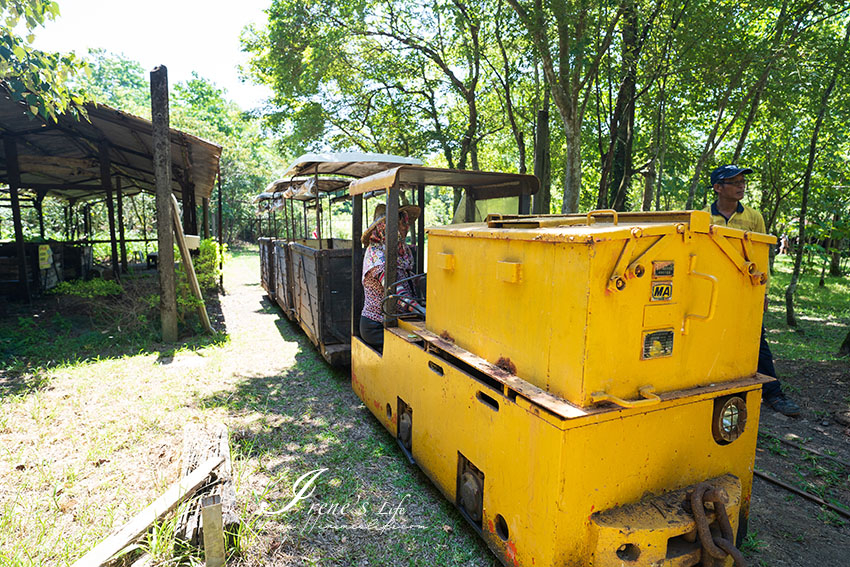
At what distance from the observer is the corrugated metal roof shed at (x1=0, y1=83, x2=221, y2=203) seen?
8.06 meters

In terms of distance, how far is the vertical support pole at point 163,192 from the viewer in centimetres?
696

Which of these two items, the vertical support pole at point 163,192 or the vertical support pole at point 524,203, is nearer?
the vertical support pole at point 524,203

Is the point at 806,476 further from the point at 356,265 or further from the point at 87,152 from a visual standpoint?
the point at 87,152

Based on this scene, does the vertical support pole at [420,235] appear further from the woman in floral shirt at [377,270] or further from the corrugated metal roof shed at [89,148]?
the corrugated metal roof shed at [89,148]

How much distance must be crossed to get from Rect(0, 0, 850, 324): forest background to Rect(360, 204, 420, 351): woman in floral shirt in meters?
2.92

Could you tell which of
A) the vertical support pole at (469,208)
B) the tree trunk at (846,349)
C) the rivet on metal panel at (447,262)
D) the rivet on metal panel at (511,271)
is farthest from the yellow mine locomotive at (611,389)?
the tree trunk at (846,349)

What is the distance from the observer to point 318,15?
12.0 metres

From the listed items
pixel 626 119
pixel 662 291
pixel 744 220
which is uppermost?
pixel 626 119

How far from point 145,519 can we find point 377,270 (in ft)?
8.29

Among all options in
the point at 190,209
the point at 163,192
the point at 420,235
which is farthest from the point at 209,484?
the point at 190,209

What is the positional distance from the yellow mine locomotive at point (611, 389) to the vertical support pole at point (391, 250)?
3.69 ft

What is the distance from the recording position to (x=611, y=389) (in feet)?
6.89

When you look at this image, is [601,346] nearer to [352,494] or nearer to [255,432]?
[352,494]

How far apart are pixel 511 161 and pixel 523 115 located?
7830 millimetres
